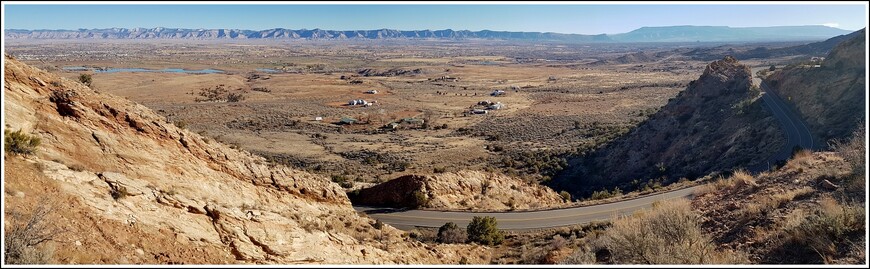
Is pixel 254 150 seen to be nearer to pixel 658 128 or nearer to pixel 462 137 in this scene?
pixel 462 137

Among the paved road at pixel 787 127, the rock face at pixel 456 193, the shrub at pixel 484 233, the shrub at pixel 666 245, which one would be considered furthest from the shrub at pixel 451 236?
the paved road at pixel 787 127

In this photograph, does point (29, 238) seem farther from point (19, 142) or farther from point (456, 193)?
point (456, 193)

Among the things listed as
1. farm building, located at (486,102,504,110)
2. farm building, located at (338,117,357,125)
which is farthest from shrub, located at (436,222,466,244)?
farm building, located at (486,102,504,110)

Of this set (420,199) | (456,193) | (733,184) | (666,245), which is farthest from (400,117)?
(666,245)

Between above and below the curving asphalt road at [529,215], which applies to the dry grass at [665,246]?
above

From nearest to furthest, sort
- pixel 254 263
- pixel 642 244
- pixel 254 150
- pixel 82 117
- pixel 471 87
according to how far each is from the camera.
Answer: pixel 642 244, pixel 254 263, pixel 82 117, pixel 254 150, pixel 471 87

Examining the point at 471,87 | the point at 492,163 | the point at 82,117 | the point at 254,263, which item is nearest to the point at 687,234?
the point at 254,263

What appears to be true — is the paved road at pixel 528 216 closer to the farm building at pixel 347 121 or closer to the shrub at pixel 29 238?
the shrub at pixel 29 238
